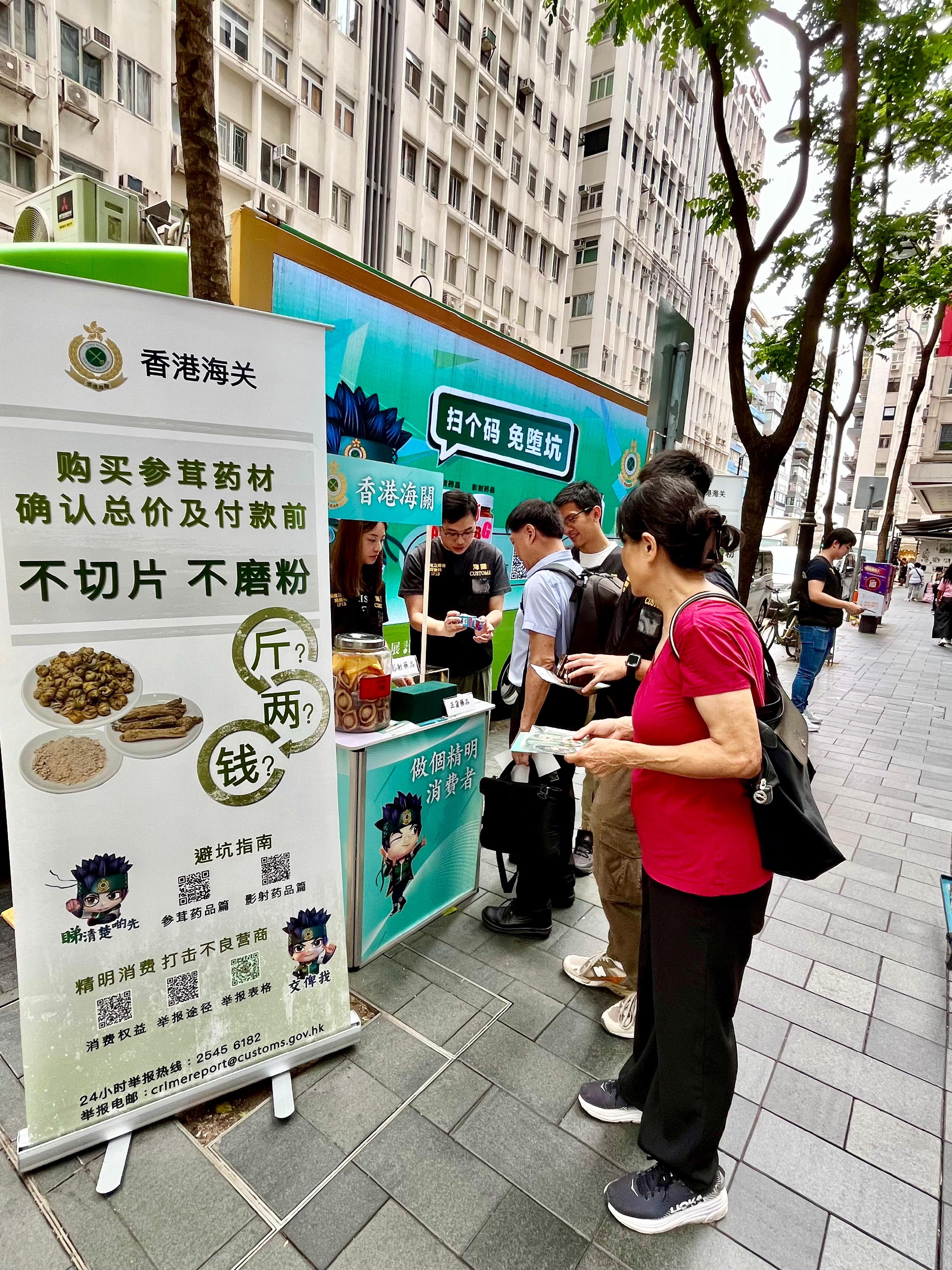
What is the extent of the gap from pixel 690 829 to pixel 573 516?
1944 mm

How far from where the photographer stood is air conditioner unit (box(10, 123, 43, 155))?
12.2 metres

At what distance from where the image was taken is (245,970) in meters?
2.01

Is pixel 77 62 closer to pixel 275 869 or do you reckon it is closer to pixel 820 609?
pixel 820 609

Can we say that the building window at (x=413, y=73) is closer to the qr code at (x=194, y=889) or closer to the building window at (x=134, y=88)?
the building window at (x=134, y=88)

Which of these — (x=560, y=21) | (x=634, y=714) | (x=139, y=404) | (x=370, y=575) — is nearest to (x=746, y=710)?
(x=634, y=714)

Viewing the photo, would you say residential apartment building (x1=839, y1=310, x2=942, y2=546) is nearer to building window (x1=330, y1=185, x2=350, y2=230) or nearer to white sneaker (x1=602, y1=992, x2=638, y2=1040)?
building window (x1=330, y1=185, x2=350, y2=230)

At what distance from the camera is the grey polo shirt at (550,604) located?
2.83 m

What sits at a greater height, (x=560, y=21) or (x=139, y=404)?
(x=560, y=21)

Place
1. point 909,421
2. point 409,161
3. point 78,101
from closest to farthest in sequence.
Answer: point 78,101
point 909,421
point 409,161

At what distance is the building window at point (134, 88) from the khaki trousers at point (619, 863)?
57.9ft

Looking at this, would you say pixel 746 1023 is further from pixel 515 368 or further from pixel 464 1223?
pixel 515 368

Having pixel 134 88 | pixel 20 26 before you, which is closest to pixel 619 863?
pixel 20 26

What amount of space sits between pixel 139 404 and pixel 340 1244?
7.11 feet

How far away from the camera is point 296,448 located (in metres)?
1.96
